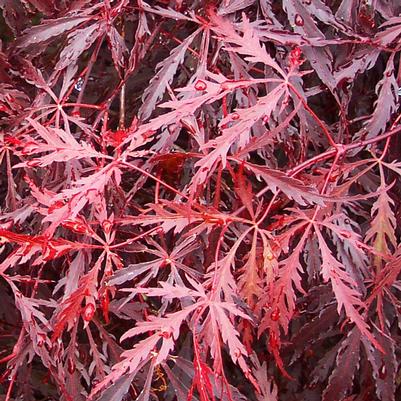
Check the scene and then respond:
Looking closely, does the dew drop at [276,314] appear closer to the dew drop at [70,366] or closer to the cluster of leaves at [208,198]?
the cluster of leaves at [208,198]

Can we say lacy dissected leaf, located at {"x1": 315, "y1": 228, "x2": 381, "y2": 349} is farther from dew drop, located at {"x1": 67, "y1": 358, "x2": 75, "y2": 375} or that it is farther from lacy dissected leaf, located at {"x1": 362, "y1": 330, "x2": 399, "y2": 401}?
dew drop, located at {"x1": 67, "y1": 358, "x2": 75, "y2": 375}

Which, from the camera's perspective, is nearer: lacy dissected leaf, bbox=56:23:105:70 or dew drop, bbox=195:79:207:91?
dew drop, bbox=195:79:207:91

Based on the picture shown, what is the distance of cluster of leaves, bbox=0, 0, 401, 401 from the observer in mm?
812

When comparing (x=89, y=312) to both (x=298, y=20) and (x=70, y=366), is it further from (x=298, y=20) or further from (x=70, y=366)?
(x=298, y=20)

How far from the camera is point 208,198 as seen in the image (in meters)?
1.03

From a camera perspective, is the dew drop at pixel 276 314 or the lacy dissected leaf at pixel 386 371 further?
the lacy dissected leaf at pixel 386 371

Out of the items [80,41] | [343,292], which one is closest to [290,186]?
[343,292]

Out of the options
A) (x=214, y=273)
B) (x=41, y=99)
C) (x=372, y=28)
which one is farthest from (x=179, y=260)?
(x=372, y=28)

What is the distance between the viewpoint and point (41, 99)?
105 cm

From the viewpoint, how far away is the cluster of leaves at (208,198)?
812 millimetres

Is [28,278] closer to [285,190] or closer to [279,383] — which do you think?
[285,190]

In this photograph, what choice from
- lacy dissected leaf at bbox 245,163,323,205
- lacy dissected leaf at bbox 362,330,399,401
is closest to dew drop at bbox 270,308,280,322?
lacy dissected leaf at bbox 245,163,323,205

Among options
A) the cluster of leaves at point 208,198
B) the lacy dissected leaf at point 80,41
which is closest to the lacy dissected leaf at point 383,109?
the cluster of leaves at point 208,198

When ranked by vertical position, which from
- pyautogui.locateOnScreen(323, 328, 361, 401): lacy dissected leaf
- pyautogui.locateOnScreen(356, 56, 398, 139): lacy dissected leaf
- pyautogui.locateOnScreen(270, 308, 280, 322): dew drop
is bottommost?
pyautogui.locateOnScreen(323, 328, 361, 401): lacy dissected leaf
